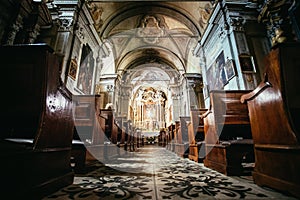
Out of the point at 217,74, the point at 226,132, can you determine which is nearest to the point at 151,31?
the point at 217,74

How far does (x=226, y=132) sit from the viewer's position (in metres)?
2.54

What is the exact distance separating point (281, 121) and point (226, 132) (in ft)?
4.78

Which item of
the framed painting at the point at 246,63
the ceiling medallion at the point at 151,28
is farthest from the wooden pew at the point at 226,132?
the ceiling medallion at the point at 151,28

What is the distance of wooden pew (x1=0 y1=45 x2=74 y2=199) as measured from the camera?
102cm

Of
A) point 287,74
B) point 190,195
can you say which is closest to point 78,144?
point 190,195

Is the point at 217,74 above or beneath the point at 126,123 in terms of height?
above

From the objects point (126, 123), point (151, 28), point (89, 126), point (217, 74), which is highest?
point (151, 28)

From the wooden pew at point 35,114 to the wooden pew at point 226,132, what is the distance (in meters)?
1.75

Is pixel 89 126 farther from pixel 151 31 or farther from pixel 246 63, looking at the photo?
pixel 151 31

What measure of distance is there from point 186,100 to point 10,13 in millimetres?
9830

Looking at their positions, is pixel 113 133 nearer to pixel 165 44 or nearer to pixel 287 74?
pixel 287 74

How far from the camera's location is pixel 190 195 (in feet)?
3.67

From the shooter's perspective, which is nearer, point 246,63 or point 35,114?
point 35,114

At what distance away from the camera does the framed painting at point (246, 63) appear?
490 centimetres
